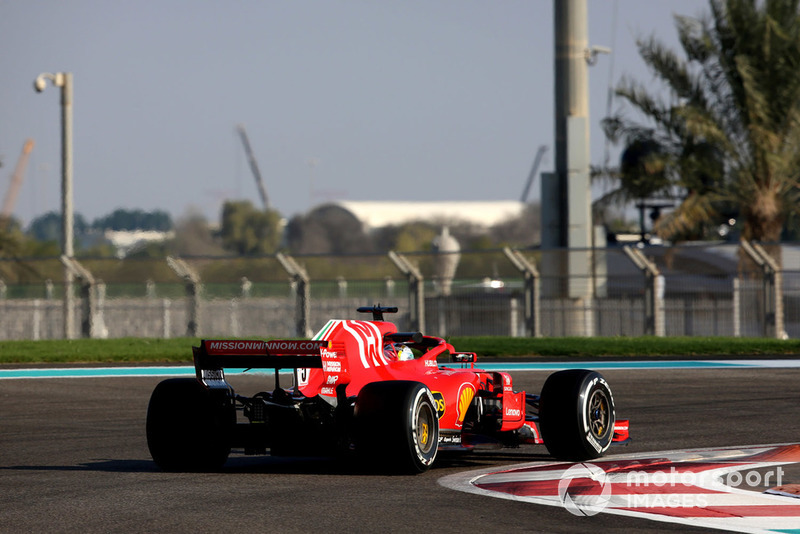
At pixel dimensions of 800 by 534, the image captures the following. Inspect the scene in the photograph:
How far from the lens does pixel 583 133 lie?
1187 inches

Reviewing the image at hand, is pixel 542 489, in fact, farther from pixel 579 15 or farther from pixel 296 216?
pixel 296 216

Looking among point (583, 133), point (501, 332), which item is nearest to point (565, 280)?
point (501, 332)

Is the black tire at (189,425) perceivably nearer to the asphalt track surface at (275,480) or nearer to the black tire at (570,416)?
the asphalt track surface at (275,480)

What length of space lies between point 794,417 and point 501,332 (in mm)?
14644

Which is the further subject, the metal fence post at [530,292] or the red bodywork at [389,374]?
the metal fence post at [530,292]

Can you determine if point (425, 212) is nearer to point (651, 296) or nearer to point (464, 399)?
point (651, 296)

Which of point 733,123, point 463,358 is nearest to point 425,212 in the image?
point 733,123

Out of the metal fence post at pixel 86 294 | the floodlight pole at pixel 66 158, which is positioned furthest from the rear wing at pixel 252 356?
the floodlight pole at pixel 66 158

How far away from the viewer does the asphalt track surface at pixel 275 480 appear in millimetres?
6590

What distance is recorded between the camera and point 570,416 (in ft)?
28.3
